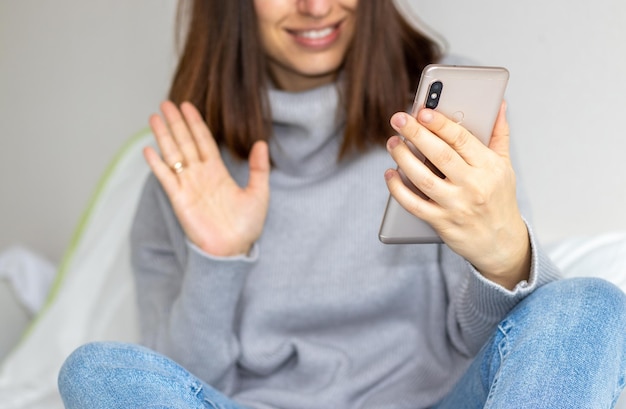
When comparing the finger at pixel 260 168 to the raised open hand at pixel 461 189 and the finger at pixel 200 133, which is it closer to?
the finger at pixel 200 133

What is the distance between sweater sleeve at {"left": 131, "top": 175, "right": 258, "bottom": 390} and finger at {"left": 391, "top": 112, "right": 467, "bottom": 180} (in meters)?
0.39

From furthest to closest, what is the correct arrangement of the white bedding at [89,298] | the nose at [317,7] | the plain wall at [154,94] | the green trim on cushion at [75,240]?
the green trim on cushion at [75,240], the white bedding at [89,298], the plain wall at [154,94], the nose at [317,7]

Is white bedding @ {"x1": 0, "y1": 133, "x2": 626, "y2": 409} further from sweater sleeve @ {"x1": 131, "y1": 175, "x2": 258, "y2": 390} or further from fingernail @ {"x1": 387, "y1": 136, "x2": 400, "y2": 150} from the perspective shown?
fingernail @ {"x1": 387, "y1": 136, "x2": 400, "y2": 150}

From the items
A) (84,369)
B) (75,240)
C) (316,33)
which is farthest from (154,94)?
(84,369)

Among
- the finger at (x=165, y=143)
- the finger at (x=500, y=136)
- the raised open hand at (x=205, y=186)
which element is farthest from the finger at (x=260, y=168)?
the finger at (x=500, y=136)

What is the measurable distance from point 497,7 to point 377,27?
12.5 inches

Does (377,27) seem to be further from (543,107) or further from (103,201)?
(103,201)

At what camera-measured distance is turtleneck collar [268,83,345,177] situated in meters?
1.16

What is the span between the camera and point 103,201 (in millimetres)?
1636

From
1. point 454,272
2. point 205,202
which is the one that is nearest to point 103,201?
point 205,202

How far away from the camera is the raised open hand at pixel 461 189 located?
791 millimetres

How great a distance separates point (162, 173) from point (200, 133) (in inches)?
3.3

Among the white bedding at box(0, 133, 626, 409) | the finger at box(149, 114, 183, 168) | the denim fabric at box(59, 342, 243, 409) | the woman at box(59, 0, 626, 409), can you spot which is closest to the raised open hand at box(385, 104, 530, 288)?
the woman at box(59, 0, 626, 409)

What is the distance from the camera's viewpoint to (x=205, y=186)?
115cm
